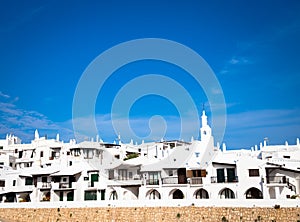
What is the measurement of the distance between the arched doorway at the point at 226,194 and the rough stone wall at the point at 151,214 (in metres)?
7.40

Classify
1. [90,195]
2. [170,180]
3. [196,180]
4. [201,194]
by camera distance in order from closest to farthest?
[196,180] < [201,194] < [170,180] < [90,195]

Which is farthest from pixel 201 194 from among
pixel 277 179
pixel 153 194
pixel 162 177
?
pixel 277 179

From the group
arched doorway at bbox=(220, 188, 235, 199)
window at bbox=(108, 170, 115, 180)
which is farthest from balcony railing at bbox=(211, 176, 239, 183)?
window at bbox=(108, 170, 115, 180)

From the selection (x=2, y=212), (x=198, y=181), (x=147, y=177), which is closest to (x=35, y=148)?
(x=2, y=212)

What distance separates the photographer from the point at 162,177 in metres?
44.8

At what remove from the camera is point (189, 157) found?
1869 inches

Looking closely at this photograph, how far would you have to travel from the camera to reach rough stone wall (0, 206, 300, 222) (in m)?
30.5

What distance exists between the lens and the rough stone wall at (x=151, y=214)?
30.5m

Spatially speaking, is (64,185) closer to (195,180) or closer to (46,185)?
(46,185)

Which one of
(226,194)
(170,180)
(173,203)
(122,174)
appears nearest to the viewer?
(173,203)

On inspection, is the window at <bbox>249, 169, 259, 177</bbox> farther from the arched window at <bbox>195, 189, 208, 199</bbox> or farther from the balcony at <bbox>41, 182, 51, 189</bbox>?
the balcony at <bbox>41, 182, 51, 189</bbox>

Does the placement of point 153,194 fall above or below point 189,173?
below

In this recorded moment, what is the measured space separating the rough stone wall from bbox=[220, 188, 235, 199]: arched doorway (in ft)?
24.3

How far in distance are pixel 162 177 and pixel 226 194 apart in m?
8.58
